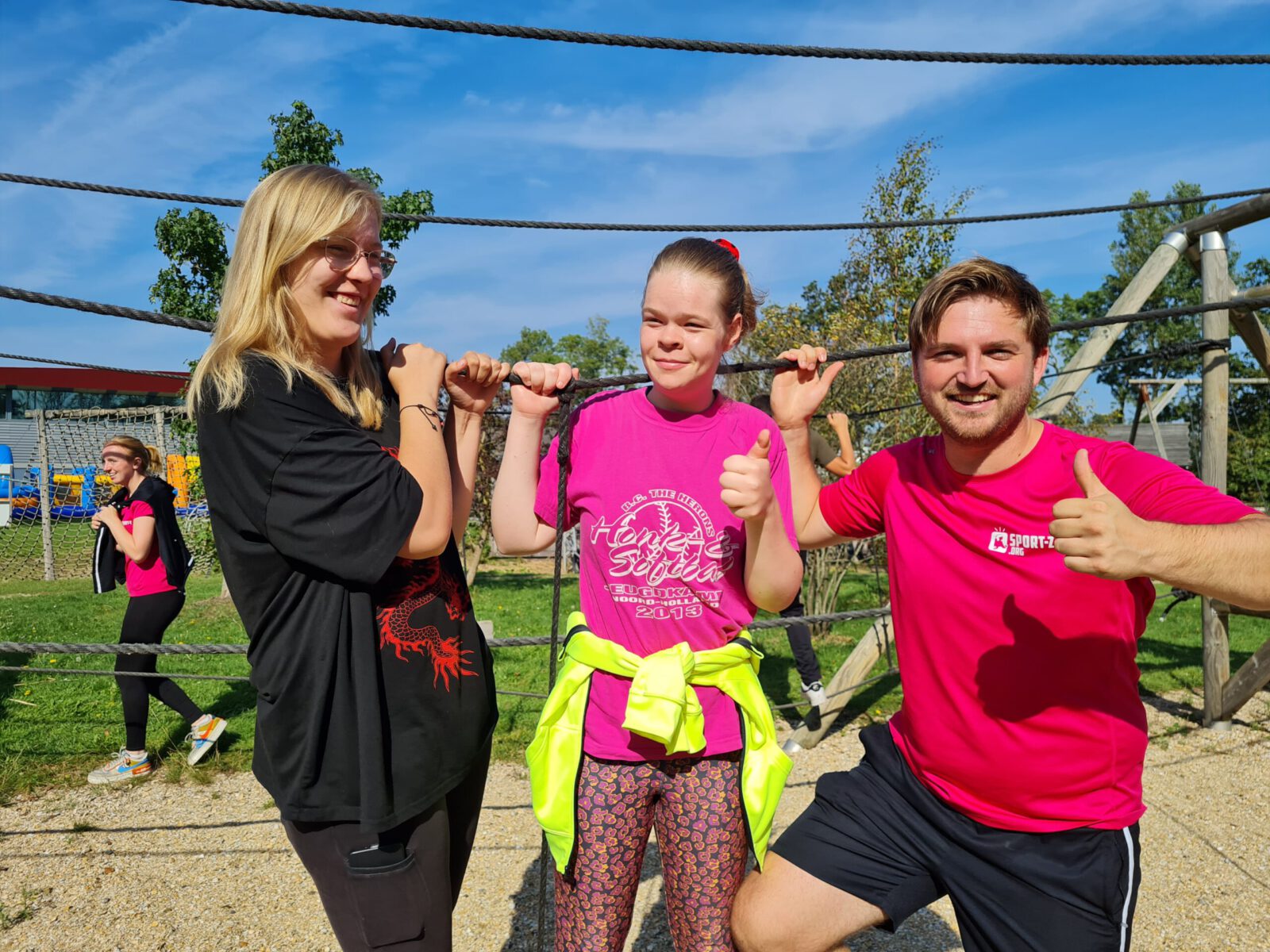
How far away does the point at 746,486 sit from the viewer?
1.60 m

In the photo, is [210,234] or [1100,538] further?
[210,234]

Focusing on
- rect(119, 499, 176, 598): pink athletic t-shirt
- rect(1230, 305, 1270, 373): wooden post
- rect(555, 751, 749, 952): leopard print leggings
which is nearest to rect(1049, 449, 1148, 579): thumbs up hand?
rect(555, 751, 749, 952): leopard print leggings

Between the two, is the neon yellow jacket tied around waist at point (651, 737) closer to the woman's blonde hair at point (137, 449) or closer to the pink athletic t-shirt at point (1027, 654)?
the pink athletic t-shirt at point (1027, 654)

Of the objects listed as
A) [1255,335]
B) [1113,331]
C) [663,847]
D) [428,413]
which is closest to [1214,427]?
[1255,335]

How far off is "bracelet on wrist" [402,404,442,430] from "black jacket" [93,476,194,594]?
393cm

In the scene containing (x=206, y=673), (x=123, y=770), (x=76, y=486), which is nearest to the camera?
(x=123, y=770)

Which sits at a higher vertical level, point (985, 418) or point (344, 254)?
point (344, 254)

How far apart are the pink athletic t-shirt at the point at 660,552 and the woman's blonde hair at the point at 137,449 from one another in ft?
13.0

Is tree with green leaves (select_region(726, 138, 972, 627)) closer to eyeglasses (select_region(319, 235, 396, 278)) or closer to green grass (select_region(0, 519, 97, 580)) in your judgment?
eyeglasses (select_region(319, 235, 396, 278))

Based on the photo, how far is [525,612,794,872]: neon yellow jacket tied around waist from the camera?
171cm

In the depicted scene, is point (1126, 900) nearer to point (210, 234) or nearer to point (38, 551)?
point (210, 234)

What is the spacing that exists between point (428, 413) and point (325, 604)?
37cm

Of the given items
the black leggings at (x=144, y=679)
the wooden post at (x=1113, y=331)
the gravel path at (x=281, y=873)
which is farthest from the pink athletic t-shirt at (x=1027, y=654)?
the black leggings at (x=144, y=679)

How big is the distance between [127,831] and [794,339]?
22.8 feet
